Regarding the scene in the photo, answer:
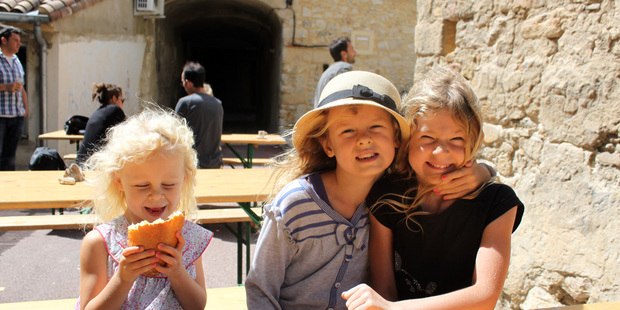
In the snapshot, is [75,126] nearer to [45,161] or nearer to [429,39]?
[45,161]

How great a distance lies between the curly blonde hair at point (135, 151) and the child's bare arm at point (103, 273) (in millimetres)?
208

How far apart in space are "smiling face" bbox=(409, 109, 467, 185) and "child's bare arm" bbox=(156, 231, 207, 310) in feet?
2.57

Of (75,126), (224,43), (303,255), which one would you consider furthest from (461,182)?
(224,43)

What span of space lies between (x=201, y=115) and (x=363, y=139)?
3.84 m

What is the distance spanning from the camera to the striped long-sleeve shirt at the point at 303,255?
160 cm

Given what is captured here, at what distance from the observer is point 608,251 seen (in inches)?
88.3

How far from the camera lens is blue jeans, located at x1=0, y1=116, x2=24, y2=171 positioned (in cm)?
616

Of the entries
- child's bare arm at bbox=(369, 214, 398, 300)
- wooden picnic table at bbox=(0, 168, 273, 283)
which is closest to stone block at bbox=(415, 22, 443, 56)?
wooden picnic table at bbox=(0, 168, 273, 283)

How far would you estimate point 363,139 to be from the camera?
1594mm

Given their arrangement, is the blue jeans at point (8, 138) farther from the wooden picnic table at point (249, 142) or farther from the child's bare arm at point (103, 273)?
the child's bare arm at point (103, 273)

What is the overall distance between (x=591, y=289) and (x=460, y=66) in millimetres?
1775

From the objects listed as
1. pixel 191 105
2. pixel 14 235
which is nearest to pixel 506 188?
pixel 191 105

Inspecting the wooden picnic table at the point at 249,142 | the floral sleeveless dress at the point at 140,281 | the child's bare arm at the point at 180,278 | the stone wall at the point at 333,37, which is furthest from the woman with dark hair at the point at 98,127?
the stone wall at the point at 333,37

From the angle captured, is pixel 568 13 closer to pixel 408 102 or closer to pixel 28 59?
pixel 408 102
